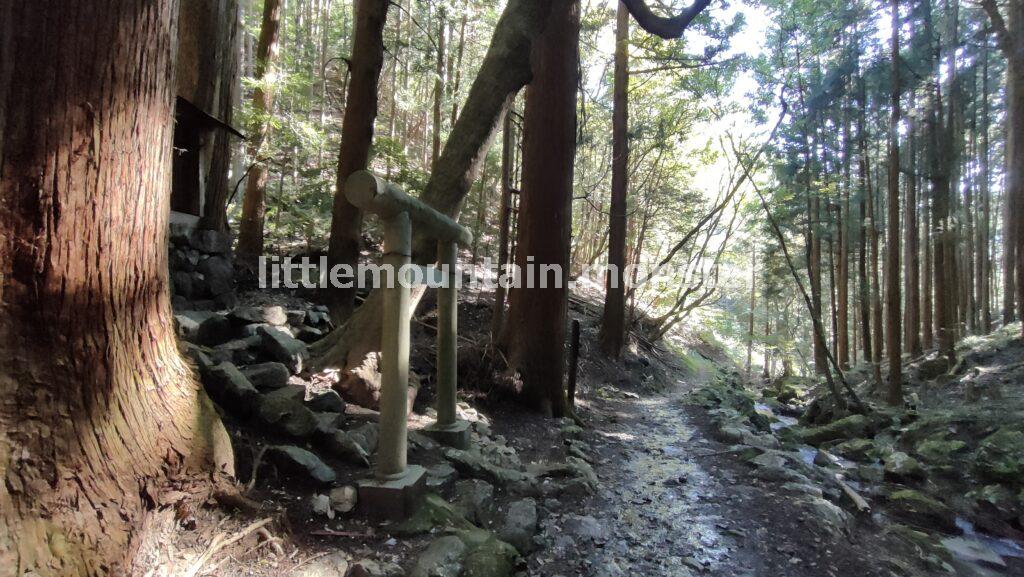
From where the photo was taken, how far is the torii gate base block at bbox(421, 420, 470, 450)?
4426 mm

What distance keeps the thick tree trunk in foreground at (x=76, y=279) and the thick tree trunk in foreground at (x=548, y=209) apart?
5.11 meters

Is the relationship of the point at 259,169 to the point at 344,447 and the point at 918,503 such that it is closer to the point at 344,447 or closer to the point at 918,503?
the point at 344,447

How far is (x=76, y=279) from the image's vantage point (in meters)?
1.94

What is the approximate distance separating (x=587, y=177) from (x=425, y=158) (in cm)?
686

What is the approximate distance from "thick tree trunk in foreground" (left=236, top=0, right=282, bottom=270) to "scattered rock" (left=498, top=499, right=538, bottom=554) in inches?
260

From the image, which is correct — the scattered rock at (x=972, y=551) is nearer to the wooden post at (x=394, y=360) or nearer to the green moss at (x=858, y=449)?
the green moss at (x=858, y=449)

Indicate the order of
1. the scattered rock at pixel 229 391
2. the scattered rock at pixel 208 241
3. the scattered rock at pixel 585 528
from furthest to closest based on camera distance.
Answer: the scattered rock at pixel 208 241 → the scattered rock at pixel 585 528 → the scattered rock at pixel 229 391

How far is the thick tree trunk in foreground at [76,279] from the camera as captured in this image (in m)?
1.82

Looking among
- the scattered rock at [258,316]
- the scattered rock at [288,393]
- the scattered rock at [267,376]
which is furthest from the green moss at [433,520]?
the scattered rock at [258,316]

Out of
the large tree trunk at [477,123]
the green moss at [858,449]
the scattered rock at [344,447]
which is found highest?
the large tree trunk at [477,123]

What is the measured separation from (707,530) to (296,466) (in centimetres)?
305

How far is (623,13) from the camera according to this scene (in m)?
12.2

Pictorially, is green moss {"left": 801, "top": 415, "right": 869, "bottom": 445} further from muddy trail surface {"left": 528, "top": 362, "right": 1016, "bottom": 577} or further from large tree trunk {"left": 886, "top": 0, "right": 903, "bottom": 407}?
muddy trail surface {"left": 528, "top": 362, "right": 1016, "bottom": 577}

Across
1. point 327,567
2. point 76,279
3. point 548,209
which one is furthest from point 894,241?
point 76,279
